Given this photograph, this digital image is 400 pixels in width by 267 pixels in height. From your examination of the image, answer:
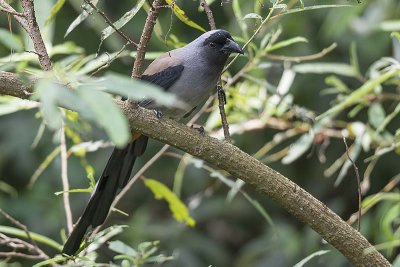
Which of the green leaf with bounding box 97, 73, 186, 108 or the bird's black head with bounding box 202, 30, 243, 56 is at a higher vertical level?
the bird's black head with bounding box 202, 30, 243, 56

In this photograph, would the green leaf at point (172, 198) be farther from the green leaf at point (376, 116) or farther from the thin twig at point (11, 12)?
the thin twig at point (11, 12)

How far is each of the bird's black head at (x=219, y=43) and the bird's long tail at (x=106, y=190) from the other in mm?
443

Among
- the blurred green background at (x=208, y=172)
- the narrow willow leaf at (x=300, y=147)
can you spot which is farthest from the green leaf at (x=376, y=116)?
the blurred green background at (x=208, y=172)

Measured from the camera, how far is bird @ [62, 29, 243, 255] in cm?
275

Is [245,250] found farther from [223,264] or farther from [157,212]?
[157,212]

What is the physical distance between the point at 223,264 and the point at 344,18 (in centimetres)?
198

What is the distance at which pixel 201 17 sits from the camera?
495cm

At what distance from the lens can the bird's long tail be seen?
226 cm

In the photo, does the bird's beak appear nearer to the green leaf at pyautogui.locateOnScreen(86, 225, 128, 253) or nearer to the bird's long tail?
the bird's long tail

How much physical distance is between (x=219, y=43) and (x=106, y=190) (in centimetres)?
79

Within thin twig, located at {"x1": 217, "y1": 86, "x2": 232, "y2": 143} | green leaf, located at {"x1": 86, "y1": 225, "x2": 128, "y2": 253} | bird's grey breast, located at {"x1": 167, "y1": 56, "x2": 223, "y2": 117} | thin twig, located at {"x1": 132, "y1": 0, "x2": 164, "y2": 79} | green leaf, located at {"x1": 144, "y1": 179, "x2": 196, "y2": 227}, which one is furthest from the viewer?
bird's grey breast, located at {"x1": 167, "y1": 56, "x2": 223, "y2": 117}

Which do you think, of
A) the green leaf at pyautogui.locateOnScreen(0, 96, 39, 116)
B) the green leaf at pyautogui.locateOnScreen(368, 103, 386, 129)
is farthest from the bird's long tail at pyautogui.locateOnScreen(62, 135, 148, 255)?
the green leaf at pyautogui.locateOnScreen(368, 103, 386, 129)

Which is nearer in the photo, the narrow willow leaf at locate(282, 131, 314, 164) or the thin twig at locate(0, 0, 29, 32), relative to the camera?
the thin twig at locate(0, 0, 29, 32)

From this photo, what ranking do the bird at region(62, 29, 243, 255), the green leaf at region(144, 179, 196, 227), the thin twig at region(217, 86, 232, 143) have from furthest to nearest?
the bird at region(62, 29, 243, 255)
the green leaf at region(144, 179, 196, 227)
the thin twig at region(217, 86, 232, 143)
